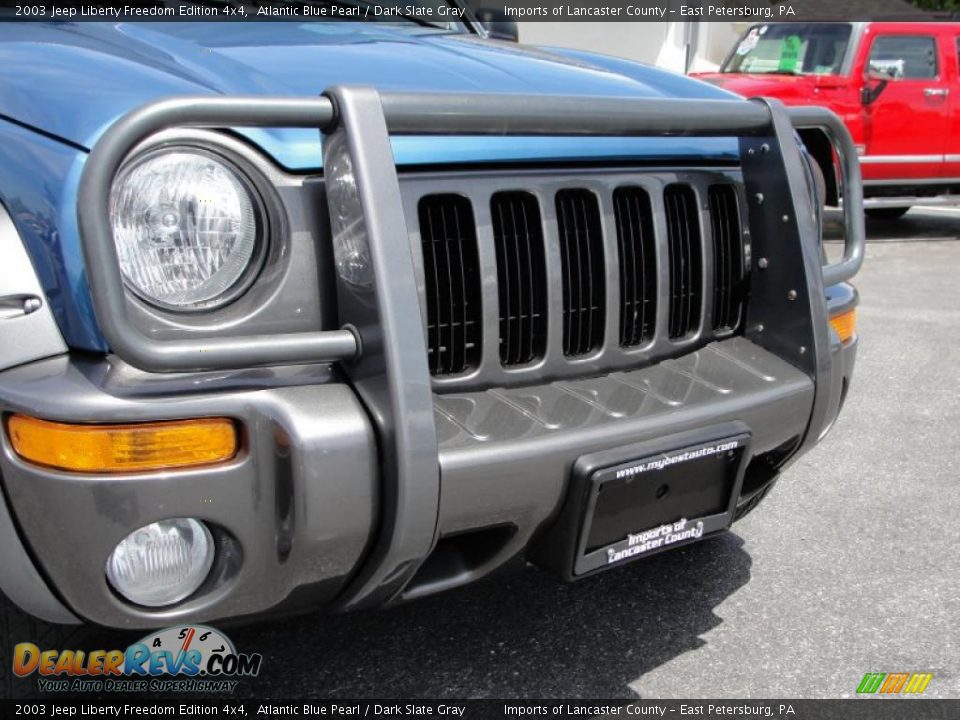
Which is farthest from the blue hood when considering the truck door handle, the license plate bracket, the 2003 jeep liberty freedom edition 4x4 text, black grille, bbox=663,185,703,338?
the license plate bracket

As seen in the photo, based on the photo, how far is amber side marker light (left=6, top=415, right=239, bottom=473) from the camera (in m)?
1.51

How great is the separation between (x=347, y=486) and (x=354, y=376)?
188mm

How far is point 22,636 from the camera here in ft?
6.09

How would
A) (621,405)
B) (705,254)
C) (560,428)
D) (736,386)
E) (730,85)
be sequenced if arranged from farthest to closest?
(730,85)
(705,254)
(736,386)
(621,405)
(560,428)

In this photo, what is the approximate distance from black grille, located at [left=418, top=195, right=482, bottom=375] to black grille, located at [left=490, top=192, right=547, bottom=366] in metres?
0.07

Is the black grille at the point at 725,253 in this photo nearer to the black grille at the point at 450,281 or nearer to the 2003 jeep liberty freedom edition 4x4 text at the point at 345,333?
the 2003 jeep liberty freedom edition 4x4 text at the point at 345,333

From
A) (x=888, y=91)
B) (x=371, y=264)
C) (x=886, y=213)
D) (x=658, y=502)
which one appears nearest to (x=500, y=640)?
(x=658, y=502)

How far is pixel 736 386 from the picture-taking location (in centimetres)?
206

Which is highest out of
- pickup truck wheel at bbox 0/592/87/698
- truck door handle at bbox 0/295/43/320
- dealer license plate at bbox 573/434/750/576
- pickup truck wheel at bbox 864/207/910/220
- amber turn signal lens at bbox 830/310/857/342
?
truck door handle at bbox 0/295/43/320

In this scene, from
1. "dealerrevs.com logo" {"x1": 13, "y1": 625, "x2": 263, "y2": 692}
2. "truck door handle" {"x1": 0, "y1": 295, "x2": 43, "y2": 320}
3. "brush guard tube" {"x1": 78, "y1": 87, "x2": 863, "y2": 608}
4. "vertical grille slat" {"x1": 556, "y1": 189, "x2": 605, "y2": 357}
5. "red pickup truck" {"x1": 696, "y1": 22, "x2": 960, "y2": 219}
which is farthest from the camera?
"red pickup truck" {"x1": 696, "y1": 22, "x2": 960, "y2": 219}

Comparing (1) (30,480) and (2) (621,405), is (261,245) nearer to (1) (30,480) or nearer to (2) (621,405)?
(1) (30,480)

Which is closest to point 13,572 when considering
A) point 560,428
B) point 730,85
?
point 560,428

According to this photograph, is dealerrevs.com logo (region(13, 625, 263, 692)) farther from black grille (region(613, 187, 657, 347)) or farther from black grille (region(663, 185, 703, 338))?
black grille (region(663, 185, 703, 338))

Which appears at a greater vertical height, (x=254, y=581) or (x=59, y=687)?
(x=254, y=581)
